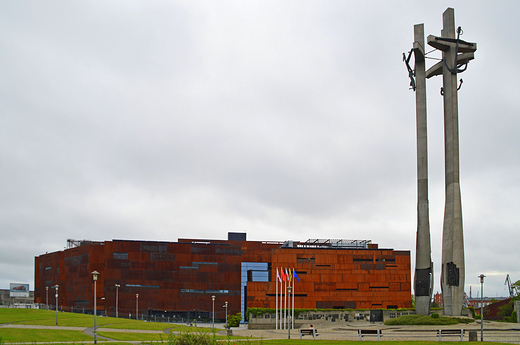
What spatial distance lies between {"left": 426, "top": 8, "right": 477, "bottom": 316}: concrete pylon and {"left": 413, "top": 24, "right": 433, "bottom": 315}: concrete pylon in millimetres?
2048

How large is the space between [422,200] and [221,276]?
50641 millimetres

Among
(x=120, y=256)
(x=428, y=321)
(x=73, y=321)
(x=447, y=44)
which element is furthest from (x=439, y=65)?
(x=120, y=256)

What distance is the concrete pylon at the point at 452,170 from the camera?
59875 millimetres

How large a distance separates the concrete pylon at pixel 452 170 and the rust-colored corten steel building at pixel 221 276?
96.3 ft

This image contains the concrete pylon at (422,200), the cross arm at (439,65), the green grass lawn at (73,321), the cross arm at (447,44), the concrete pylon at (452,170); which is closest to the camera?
the green grass lawn at (73,321)

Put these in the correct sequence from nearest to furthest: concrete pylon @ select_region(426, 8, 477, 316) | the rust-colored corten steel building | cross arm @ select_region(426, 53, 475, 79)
A: concrete pylon @ select_region(426, 8, 477, 316)
cross arm @ select_region(426, 53, 475, 79)
the rust-colored corten steel building

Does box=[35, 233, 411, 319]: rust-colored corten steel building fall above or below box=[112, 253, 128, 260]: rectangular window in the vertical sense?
below

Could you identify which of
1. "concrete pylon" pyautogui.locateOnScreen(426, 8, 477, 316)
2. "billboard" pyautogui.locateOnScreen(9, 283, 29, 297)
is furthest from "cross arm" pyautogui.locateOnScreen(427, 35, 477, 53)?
"billboard" pyautogui.locateOnScreen(9, 283, 29, 297)

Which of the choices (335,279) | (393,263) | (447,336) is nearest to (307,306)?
(335,279)

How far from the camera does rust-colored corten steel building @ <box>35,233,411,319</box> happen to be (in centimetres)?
8919

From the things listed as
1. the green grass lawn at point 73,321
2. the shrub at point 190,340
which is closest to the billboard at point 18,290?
the green grass lawn at point 73,321

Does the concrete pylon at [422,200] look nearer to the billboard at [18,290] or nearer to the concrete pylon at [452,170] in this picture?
the concrete pylon at [452,170]

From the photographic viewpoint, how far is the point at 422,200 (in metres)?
64.6

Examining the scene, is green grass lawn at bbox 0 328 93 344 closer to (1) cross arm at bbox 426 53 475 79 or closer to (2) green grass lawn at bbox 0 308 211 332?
(2) green grass lawn at bbox 0 308 211 332
